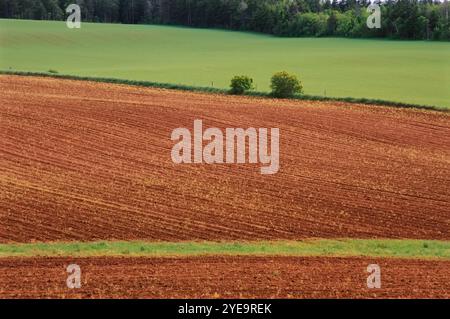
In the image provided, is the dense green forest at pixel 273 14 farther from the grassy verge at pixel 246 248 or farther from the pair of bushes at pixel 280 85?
the grassy verge at pixel 246 248

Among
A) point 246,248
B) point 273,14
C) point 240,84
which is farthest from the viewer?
point 273,14

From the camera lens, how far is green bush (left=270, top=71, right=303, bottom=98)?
50.3 metres

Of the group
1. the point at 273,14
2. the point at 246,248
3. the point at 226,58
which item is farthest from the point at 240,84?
the point at 273,14

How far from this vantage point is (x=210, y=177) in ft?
91.8

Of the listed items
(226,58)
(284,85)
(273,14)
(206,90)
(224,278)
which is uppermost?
(273,14)

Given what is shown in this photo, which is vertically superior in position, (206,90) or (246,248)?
(206,90)

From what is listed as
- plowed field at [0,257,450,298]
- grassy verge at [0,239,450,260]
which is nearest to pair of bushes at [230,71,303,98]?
grassy verge at [0,239,450,260]

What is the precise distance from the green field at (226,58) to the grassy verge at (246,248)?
98.3 feet

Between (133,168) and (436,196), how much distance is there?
35.6 feet

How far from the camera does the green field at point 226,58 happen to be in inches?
2378

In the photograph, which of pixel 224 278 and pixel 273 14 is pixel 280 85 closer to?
pixel 224 278

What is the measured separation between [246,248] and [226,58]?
6533 centimetres
